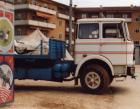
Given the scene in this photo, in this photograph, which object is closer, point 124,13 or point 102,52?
point 102,52

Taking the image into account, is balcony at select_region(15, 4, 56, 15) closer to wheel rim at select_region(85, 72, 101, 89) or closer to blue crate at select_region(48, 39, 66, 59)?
blue crate at select_region(48, 39, 66, 59)

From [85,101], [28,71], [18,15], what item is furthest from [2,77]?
[18,15]

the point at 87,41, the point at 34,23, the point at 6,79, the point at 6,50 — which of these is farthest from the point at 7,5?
the point at 34,23

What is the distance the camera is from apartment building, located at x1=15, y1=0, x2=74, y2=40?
67562mm

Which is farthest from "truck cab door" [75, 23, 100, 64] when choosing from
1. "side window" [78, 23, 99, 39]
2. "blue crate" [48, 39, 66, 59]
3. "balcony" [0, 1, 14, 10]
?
"balcony" [0, 1, 14, 10]

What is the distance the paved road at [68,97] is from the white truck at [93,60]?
2.10ft

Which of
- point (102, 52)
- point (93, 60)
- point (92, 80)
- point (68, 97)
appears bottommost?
point (68, 97)

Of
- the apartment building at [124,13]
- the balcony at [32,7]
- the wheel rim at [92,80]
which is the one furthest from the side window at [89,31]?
the apartment building at [124,13]

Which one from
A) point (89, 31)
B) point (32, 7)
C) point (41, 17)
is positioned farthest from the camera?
point (41, 17)

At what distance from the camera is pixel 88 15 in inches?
3605

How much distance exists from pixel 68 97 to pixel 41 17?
59602 mm

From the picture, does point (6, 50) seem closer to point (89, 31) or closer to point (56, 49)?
point (56, 49)

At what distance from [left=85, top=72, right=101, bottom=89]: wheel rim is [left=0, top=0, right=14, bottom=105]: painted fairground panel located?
15.5 feet

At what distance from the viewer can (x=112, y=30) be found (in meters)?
16.4
